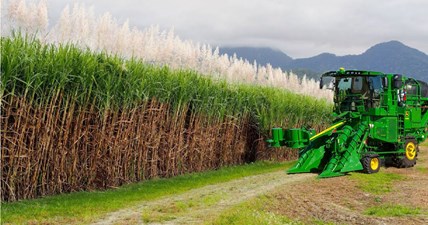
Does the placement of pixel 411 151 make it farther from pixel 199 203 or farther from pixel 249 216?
pixel 249 216

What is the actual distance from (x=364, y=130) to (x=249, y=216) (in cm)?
788

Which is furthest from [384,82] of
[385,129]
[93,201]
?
[93,201]

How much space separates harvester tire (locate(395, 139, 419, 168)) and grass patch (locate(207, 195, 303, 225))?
29.3 feet

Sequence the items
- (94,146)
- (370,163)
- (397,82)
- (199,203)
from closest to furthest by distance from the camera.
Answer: (199,203) → (94,146) → (370,163) → (397,82)

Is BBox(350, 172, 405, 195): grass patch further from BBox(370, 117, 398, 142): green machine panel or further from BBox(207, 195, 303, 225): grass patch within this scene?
BBox(207, 195, 303, 225): grass patch

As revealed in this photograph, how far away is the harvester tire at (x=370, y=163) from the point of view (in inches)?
555

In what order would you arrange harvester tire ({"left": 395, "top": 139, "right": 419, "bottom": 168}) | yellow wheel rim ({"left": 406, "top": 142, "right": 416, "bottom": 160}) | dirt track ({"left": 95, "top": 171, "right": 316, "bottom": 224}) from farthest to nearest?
1. yellow wheel rim ({"left": 406, "top": 142, "right": 416, "bottom": 160})
2. harvester tire ({"left": 395, "top": 139, "right": 419, "bottom": 168})
3. dirt track ({"left": 95, "top": 171, "right": 316, "bottom": 224})

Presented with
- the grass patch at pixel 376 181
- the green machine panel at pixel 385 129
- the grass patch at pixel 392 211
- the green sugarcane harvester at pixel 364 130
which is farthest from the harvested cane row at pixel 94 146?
the grass patch at pixel 392 211

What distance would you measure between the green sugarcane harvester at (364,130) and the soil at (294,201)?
86 cm

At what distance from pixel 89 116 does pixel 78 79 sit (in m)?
0.93

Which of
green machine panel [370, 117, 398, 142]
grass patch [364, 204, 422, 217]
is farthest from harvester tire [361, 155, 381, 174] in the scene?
grass patch [364, 204, 422, 217]

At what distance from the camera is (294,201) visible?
9836mm

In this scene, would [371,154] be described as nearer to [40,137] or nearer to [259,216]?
[259,216]

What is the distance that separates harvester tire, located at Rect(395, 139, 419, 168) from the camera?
1628cm
